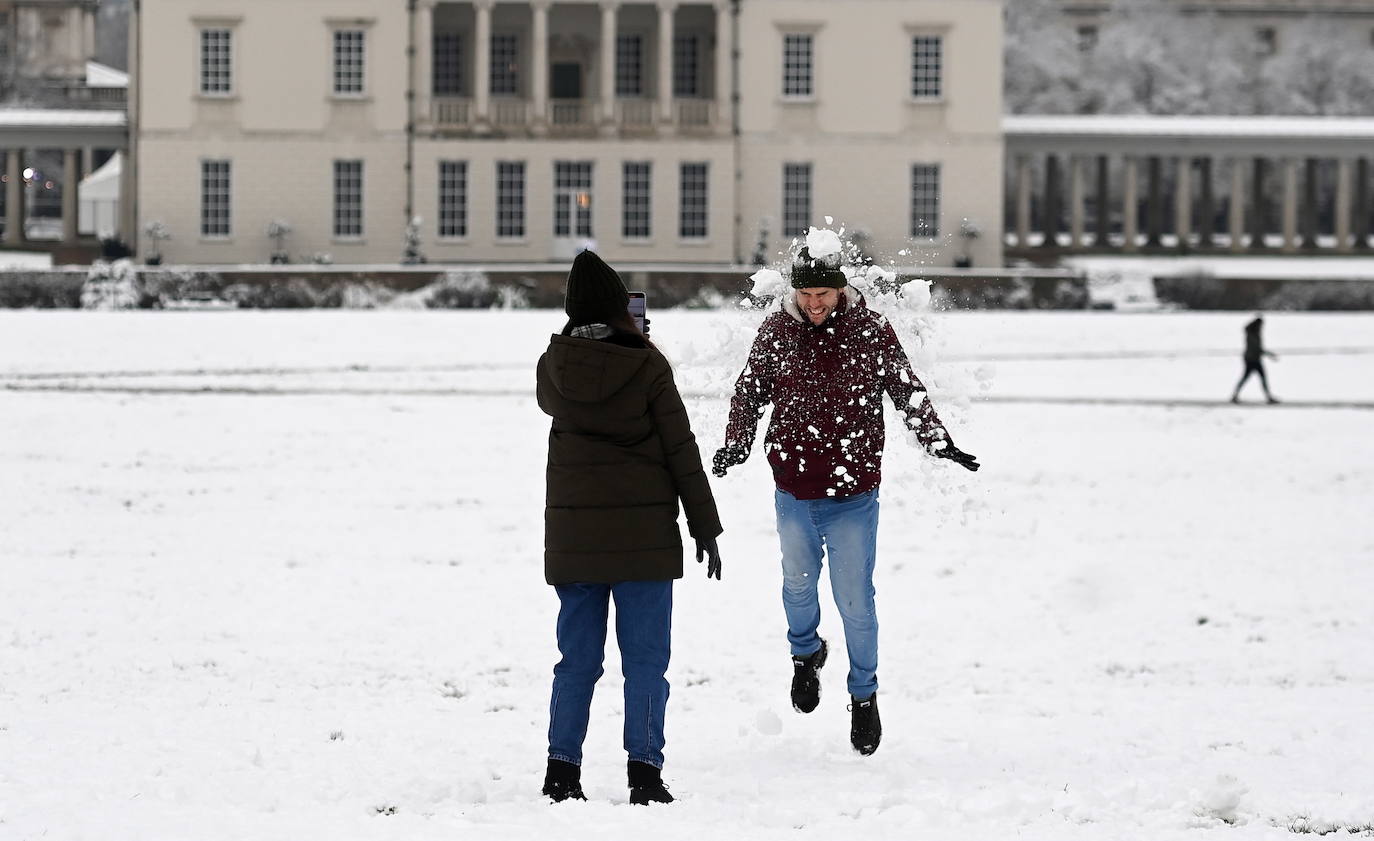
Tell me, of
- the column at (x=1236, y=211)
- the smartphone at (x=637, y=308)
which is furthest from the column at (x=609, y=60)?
the smartphone at (x=637, y=308)

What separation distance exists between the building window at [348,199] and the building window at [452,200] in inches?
79.8

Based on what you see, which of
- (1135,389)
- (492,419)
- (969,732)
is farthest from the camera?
(1135,389)

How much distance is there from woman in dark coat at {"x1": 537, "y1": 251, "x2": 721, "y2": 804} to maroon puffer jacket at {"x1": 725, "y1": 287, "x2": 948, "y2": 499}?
Result: 0.82 meters

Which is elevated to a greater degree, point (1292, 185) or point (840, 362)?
point (1292, 185)

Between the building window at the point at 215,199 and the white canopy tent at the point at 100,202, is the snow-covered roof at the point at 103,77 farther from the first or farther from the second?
the building window at the point at 215,199

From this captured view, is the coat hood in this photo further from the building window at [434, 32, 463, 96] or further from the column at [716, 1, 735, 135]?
the building window at [434, 32, 463, 96]

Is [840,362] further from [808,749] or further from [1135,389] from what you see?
[1135,389]

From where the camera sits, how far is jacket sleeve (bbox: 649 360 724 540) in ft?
20.5

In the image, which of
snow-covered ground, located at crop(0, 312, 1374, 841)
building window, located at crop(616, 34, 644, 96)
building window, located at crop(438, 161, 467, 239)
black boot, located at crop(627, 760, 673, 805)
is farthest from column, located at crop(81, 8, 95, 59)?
black boot, located at crop(627, 760, 673, 805)

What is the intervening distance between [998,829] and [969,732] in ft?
6.03

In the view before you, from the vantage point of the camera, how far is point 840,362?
7078 millimetres

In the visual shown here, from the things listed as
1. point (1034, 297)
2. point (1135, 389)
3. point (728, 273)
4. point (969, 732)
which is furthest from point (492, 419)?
point (1034, 297)

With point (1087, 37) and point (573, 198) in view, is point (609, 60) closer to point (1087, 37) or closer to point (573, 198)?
point (573, 198)

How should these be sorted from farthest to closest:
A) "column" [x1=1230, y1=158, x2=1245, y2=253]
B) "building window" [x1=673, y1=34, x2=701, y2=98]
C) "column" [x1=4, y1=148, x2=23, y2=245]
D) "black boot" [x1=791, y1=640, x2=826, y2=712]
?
1. "column" [x1=1230, y1=158, x2=1245, y2=253]
2. "column" [x1=4, y1=148, x2=23, y2=245]
3. "building window" [x1=673, y1=34, x2=701, y2=98]
4. "black boot" [x1=791, y1=640, x2=826, y2=712]
